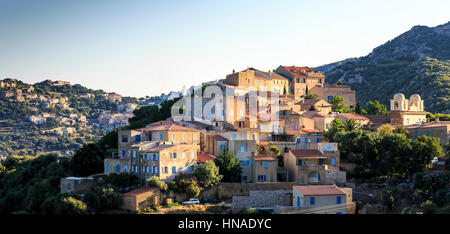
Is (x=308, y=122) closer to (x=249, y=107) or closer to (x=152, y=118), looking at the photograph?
(x=249, y=107)

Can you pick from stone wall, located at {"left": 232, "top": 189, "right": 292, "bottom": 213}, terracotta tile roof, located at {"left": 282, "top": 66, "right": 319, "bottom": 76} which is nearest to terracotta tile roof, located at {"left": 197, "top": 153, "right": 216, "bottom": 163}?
stone wall, located at {"left": 232, "top": 189, "right": 292, "bottom": 213}

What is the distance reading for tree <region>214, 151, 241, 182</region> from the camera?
1780 inches

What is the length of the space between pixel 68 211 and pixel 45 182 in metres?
10.8

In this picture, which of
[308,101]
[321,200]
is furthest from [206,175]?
[308,101]

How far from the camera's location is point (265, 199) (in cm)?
4294

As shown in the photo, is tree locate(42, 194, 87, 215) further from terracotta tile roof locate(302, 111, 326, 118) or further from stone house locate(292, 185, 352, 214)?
terracotta tile roof locate(302, 111, 326, 118)

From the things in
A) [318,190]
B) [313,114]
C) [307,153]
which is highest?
[313,114]

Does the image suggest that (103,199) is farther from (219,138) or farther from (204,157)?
(219,138)

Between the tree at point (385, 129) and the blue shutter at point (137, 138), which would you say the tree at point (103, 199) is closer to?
the blue shutter at point (137, 138)

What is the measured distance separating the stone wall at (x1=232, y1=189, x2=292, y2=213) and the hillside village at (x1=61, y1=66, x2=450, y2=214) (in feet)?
0.26

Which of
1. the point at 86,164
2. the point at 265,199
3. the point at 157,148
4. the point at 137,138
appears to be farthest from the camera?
the point at 86,164

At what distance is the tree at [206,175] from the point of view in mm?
42906

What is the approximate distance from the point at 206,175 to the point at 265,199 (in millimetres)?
5141

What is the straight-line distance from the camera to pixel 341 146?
49.4 m
